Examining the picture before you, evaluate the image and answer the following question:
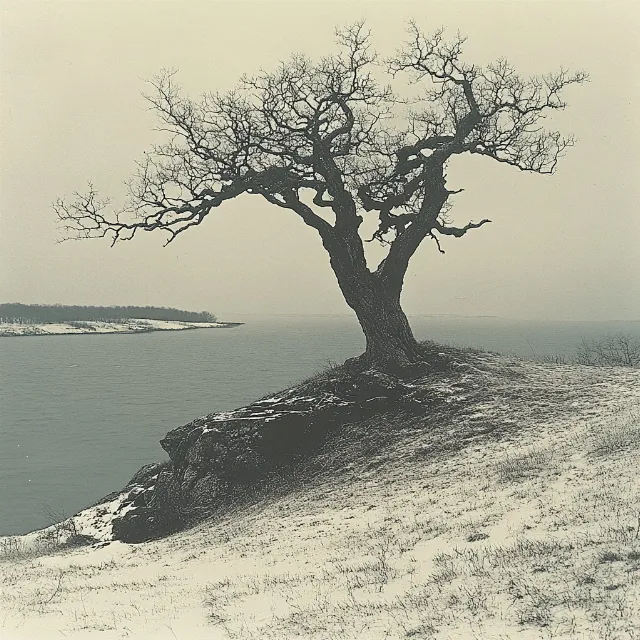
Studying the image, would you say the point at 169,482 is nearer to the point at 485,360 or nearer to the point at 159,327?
the point at 485,360

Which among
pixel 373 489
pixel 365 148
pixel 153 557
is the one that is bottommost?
pixel 153 557

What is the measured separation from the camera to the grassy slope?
577 centimetres

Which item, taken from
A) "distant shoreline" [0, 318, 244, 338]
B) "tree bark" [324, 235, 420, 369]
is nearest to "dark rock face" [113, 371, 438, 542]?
"tree bark" [324, 235, 420, 369]

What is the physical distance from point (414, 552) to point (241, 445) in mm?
9147

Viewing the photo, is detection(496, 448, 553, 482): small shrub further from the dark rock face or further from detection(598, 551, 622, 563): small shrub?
the dark rock face

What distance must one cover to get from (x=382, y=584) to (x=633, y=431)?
267 inches

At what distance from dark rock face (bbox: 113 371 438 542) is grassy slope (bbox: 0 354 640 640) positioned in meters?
1.07

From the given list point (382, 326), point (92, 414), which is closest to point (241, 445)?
point (382, 326)

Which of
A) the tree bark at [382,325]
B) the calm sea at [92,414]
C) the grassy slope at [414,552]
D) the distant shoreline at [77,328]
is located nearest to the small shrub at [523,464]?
the grassy slope at [414,552]

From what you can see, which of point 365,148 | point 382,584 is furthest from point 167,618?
point 365,148

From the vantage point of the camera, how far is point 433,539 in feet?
27.5

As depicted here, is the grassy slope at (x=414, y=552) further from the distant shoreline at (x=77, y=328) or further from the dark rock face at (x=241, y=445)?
the distant shoreline at (x=77, y=328)

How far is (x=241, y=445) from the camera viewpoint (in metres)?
16.5

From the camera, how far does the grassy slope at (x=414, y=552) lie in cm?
577
